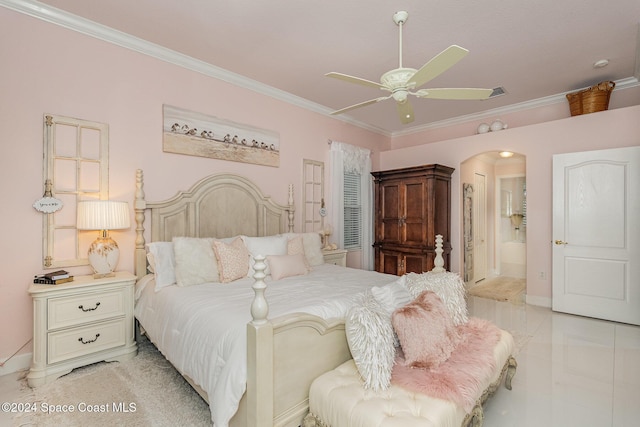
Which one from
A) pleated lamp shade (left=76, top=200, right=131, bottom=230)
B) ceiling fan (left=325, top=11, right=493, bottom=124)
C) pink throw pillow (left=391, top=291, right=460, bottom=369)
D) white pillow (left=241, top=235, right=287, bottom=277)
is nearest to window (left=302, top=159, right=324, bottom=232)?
white pillow (left=241, top=235, right=287, bottom=277)

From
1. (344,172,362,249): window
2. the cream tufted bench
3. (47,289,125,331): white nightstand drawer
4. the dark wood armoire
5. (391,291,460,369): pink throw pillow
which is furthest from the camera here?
(344,172,362,249): window

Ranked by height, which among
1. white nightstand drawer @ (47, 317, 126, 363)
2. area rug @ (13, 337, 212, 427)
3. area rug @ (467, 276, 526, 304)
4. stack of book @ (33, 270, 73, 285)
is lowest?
area rug @ (467, 276, 526, 304)

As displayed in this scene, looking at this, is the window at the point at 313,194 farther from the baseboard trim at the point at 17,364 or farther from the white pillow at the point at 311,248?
the baseboard trim at the point at 17,364

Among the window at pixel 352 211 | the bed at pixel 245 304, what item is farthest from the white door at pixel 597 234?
A: the window at pixel 352 211

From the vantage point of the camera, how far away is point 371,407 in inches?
55.1

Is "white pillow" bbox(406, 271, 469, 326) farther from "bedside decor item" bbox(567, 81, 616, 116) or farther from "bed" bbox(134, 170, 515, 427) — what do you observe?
"bedside decor item" bbox(567, 81, 616, 116)

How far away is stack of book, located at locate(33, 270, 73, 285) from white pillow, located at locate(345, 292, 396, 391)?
7.35 ft

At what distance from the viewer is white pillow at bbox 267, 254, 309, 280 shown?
2953mm

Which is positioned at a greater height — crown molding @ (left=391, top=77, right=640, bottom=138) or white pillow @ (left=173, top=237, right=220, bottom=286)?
crown molding @ (left=391, top=77, right=640, bottom=138)

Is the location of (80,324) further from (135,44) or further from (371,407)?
(135,44)

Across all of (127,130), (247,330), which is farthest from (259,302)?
(127,130)

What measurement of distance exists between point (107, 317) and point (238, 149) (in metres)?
2.17

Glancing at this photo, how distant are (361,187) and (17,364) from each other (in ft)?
15.0

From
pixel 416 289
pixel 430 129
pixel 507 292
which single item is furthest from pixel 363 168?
pixel 416 289
